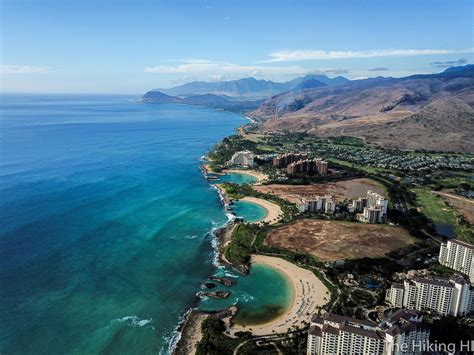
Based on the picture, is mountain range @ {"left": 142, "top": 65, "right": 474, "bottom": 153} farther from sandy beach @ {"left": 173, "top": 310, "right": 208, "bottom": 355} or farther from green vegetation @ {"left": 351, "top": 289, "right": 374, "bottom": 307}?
sandy beach @ {"left": 173, "top": 310, "right": 208, "bottom": 355}

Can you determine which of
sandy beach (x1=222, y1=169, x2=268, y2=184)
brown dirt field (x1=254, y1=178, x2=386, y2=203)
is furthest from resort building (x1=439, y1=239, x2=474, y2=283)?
sandy beach (x1=222, y1=169, x2=268, y2=184)

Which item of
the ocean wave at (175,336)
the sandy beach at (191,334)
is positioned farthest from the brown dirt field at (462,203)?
the ocean wave at (175,336)

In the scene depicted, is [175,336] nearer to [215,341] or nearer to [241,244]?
[215,341]

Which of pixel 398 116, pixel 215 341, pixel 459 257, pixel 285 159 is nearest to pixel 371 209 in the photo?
pixel 459 257

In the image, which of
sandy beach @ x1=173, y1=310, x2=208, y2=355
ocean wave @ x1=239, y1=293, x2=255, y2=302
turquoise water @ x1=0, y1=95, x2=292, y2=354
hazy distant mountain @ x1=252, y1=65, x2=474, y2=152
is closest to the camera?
sandy beach @ x1=173, y1=310, x2=208, y2=355

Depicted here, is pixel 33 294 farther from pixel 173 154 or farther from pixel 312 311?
pixel 173 154

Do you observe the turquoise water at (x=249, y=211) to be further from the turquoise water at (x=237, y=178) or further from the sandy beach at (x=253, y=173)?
the sandy beach at (x=253, y=173)
